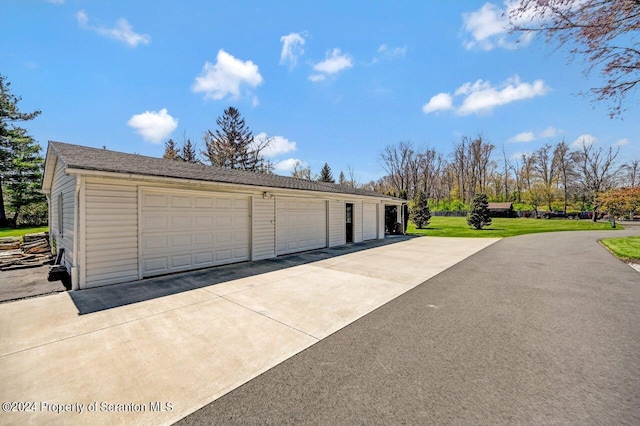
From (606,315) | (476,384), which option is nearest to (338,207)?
(606,315)

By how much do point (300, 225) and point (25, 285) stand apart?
24.1ft

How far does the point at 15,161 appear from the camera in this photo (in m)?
18.1

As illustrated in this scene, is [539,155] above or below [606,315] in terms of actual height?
above

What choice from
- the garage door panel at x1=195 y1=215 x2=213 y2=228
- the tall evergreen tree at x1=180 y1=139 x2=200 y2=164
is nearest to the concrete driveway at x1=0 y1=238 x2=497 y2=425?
the garage door panel at x1=195 y1=215 x2=213 y2=228

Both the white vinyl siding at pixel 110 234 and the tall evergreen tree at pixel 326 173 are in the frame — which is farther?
the tall evergreen tree at pixel 326 173

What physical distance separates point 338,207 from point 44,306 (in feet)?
31.9

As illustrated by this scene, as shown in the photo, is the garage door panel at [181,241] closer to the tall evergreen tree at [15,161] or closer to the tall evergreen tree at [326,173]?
the tall evergreen tree at [15,161]

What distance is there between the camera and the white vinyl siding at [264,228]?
822 cm

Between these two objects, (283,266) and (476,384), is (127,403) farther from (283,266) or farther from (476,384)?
(283,266)

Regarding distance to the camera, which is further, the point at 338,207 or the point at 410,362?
the point at 338,207

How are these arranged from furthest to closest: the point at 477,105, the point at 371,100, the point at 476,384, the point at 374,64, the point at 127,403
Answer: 1. the point at 477,105
2. the point at 371,100
3. the point at 374,64
4. the point at 476,384
5. the point at 127,403

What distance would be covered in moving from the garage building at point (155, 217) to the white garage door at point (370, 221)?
15.6ft

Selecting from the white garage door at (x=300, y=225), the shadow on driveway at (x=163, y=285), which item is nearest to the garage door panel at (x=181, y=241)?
the shadow on driveway at (x=163, y=285)

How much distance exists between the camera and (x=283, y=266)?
750cm
